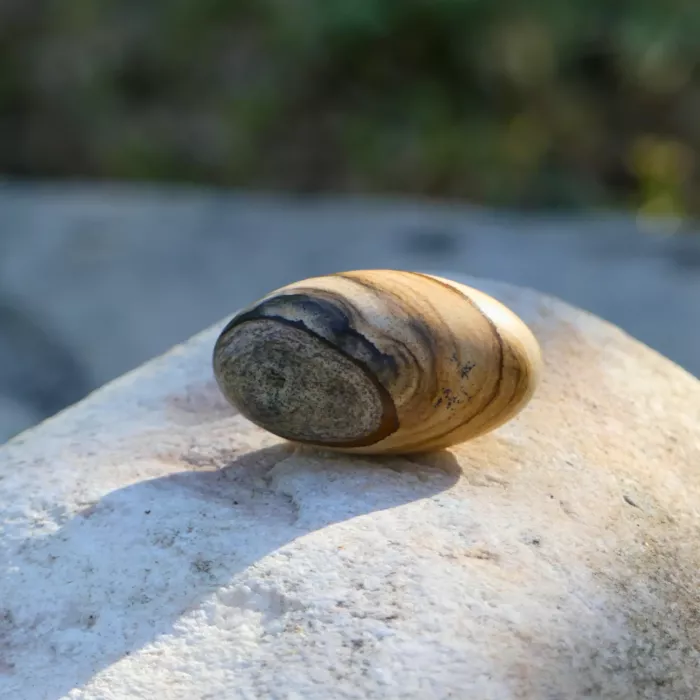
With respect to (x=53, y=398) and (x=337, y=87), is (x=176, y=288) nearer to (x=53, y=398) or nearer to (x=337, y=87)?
(x=53, y=398)

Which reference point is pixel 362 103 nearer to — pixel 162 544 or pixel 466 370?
pixel 466 370

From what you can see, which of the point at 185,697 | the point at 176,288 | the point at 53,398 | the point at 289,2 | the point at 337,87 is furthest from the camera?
the point at 337,87

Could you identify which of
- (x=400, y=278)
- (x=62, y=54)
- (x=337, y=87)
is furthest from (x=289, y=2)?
(x=400, y=278)

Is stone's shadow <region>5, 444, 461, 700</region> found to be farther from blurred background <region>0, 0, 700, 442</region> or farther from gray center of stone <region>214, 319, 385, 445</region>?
blurred background <region>0, 0, 700, 442</region>

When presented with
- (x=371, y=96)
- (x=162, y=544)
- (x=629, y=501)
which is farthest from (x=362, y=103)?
(x=162, y=544)

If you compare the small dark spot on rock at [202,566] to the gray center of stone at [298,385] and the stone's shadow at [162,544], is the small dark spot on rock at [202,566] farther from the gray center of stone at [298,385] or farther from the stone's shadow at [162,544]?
the gray center of stone at [298,385]

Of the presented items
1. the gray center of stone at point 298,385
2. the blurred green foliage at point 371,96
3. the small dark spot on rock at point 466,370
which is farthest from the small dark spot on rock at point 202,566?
the blurred green foliage at point 371,96

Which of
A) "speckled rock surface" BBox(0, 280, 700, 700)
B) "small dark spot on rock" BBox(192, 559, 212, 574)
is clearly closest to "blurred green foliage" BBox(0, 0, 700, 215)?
"speckled rock surface" BBox(0, 280, 700, 700)
